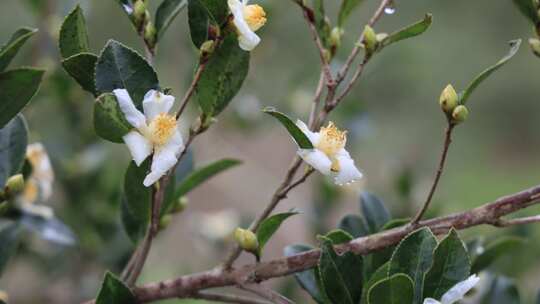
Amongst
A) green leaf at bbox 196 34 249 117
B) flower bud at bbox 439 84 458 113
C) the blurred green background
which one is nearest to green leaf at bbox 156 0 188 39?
green leaf at bbox 196 34 249 117

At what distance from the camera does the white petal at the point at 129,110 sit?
0.68 metres

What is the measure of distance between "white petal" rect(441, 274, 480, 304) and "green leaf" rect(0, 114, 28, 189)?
0.47 metres

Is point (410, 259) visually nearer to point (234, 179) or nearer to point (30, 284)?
point (30, 284)

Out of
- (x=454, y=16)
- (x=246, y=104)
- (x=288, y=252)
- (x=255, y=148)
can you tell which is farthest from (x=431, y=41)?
(x=288, y=252)

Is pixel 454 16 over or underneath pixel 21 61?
underneath

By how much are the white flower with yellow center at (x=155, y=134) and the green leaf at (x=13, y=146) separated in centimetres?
21

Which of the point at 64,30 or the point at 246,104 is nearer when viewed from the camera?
the point at 64,30

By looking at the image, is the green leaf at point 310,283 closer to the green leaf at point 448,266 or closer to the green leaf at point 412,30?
the green leaf at point 448,266

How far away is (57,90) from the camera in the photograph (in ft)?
5.19

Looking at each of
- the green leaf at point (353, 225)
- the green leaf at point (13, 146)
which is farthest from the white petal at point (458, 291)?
the green leaf at point (13, 146)

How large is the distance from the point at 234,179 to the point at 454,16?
2030 mm

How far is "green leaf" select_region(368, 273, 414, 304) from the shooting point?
67 centimetres

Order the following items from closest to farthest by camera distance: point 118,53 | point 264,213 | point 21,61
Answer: point 118,53 < point 264,213 < point 21,61

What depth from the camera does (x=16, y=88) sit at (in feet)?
2.43
